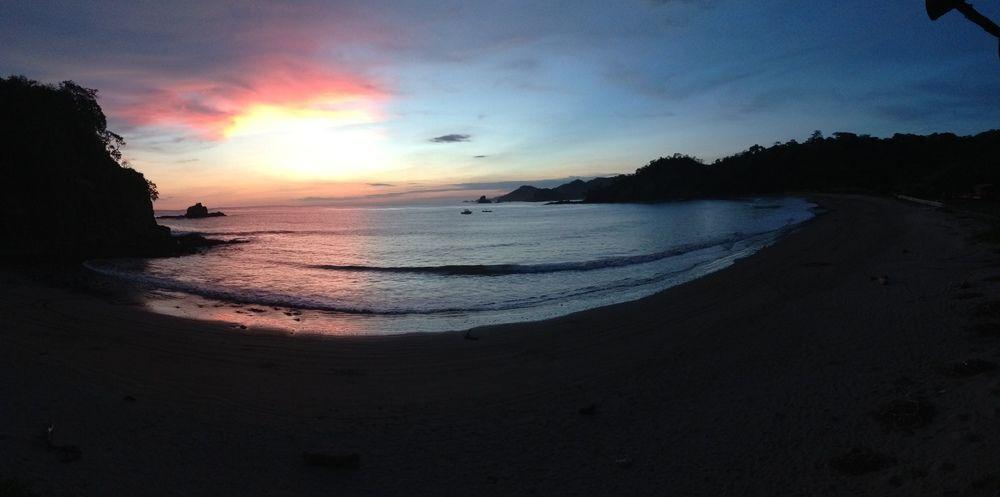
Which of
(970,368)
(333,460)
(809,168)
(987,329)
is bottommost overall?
(333,460)

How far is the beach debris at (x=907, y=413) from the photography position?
17.7ft

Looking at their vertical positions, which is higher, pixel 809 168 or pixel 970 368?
pixel 809 168

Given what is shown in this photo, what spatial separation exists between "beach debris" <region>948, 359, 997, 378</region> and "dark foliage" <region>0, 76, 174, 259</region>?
36.7 m

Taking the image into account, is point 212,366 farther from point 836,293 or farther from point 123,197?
point 123,197

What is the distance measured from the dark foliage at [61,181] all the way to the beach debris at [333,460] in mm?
31028

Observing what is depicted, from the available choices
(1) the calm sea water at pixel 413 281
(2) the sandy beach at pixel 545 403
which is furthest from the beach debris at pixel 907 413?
(1) the calm sea water at pixel 413 281

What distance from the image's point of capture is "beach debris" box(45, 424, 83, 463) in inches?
207

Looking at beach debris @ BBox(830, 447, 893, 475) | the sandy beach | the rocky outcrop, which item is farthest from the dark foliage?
beach debris @ BBox(830, 447, 893, 475)

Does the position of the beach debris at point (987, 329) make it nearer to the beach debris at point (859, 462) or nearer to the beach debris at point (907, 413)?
the beach debris at point (907, 413)

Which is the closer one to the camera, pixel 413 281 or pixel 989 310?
pixel 989 310

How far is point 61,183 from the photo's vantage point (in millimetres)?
31844

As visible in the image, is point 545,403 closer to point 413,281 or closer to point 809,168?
point 413,281

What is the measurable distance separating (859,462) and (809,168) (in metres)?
157

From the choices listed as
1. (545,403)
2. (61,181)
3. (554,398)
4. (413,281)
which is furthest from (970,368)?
(61,181)
